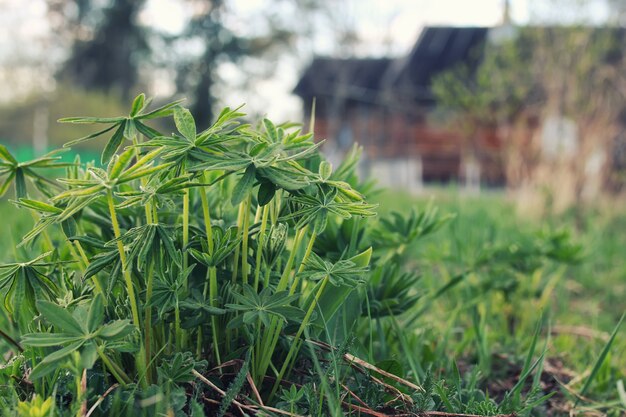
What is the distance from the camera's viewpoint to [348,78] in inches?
973

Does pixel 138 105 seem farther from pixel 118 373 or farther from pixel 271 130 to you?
pixel 118 373

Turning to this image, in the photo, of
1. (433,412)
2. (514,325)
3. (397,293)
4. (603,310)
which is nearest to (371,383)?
(433,412)

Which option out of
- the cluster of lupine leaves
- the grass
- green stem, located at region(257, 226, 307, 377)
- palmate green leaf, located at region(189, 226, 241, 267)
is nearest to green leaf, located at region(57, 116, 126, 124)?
the cluster of lupine leaves

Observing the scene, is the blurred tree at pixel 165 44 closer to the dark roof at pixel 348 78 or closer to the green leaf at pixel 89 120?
the dark roof at pixel 348 78

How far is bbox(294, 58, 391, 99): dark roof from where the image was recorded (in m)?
24.2

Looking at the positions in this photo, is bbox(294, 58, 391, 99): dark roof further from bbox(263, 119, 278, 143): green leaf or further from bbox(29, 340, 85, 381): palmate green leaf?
bbox(29, 340, 85, 381): palmate green leaf

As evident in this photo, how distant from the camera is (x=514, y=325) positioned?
86.4 inches

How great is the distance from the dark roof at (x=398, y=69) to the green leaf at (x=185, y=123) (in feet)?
67.6

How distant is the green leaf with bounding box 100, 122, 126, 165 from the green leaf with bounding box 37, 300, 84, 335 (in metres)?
0.22

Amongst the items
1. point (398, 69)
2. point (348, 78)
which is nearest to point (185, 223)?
point (398, 69)

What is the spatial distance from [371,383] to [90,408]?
46 centimetres

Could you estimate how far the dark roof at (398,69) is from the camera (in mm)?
21969

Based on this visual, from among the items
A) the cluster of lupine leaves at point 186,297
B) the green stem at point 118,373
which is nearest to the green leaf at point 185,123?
the cluster of lupine leaves at point 186,297

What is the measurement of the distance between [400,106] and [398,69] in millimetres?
2079
